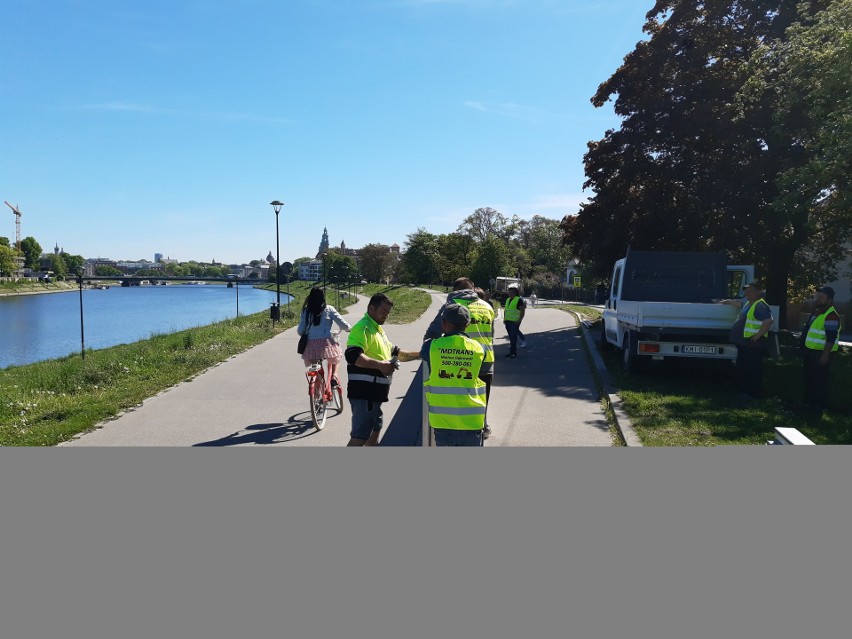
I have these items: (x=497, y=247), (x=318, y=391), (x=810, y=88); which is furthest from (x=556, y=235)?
(x=318, y=391)

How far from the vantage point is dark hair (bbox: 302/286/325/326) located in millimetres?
7801

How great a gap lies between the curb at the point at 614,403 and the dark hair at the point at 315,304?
3.84 metres

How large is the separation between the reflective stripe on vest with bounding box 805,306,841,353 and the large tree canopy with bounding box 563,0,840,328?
9.48m

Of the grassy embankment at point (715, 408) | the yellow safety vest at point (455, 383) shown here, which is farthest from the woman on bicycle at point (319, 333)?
the yellow safety vest at point (455, 383)

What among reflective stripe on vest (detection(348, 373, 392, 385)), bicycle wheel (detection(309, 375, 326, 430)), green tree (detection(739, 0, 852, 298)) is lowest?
bicycle wheel (detection(309, 375, 326, 430))

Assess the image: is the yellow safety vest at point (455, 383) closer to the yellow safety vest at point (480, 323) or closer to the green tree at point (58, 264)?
the yellow safety vest at point (480, 323)

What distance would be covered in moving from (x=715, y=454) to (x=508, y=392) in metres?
4.84

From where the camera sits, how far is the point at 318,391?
789 cm

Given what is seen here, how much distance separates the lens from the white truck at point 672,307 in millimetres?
10500

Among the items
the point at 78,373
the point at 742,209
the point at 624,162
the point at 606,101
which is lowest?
the point at 78,373

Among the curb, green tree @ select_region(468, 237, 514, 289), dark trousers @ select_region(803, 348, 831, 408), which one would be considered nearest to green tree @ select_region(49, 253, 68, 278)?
green tree @ select_region(468, 237, 514, 289)

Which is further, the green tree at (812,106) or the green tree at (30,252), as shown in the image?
the green tree at (30,252)

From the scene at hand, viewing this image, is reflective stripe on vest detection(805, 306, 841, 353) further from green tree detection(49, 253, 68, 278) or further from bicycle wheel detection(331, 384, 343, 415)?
green tree detection(49, 253, 68, 278)

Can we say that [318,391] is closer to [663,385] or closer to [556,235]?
[663,385]
